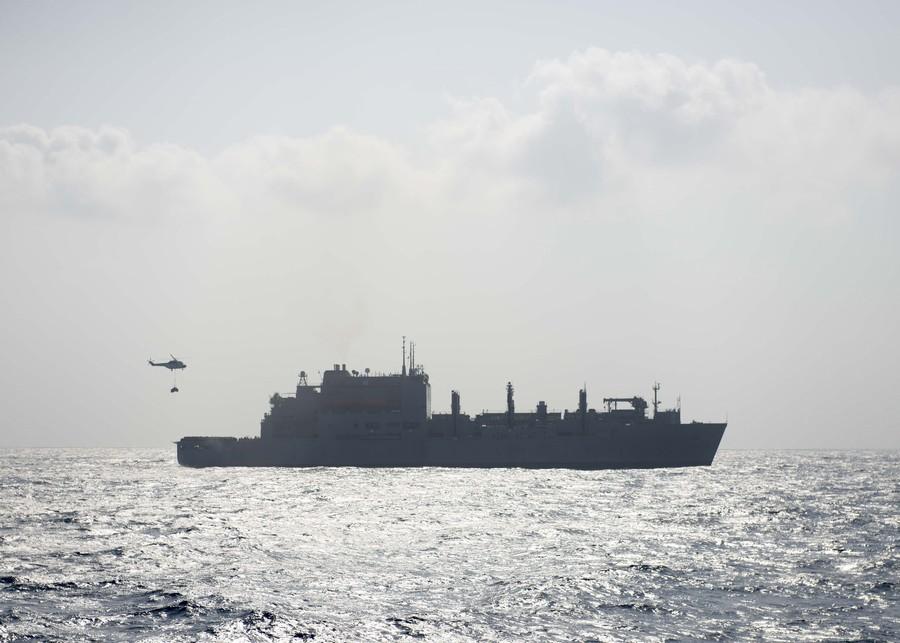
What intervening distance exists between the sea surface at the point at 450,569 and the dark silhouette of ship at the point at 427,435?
3460cm

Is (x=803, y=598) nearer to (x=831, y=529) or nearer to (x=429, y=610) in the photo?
(x=429, y=610)

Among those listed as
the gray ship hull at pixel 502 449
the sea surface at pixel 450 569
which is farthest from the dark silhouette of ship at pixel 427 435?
the sea surface at pixel 450 569

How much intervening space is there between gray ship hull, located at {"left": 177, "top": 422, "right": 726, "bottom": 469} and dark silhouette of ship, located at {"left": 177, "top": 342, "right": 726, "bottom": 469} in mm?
88

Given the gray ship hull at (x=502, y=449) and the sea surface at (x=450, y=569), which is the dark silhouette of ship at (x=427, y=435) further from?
the sea surface at (x=450, y=569)

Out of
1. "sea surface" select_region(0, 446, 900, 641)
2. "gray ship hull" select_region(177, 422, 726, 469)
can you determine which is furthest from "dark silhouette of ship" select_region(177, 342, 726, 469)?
"sea surface" select_region(0, 446, 900, 641)

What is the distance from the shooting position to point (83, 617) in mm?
16625

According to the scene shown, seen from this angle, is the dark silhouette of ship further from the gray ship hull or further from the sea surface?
the sea surface

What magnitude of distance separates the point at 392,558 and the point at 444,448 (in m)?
56.1

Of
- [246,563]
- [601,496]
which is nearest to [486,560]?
[246,563]

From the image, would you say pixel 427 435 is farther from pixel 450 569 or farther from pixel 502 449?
pixel 450 569

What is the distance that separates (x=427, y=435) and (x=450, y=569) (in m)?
58.8

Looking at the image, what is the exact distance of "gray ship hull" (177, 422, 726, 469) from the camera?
7781 cm

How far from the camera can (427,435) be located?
266ft

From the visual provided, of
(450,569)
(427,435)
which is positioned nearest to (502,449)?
(427,435)
